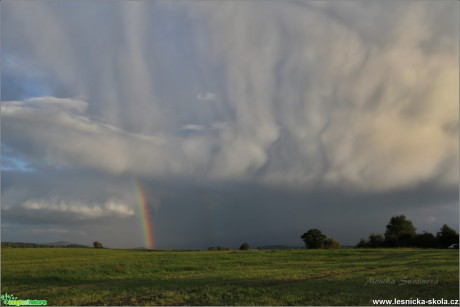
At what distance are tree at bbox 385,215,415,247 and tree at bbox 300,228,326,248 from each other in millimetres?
24132

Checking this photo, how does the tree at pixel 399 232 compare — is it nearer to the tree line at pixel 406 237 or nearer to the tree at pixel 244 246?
the tree line at pixel 406 237

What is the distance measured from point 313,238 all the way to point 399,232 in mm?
36894

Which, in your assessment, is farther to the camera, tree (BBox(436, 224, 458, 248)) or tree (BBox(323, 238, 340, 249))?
tree (BBox(323, 238, 340, 249))

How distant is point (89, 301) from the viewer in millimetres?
26625

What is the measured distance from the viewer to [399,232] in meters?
159

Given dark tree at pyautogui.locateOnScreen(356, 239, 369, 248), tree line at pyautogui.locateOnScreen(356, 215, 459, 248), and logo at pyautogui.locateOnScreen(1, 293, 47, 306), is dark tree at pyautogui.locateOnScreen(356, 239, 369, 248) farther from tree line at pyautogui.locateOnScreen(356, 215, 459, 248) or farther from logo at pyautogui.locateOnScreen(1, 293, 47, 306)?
logo at pyautogui.locateOnScreen(1, 293, 47, 306)

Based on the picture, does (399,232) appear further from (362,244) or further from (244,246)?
(244,246)

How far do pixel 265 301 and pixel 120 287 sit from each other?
1355 centimetres

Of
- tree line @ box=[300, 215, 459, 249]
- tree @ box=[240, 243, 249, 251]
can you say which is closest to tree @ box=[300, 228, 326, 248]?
tree line @ box=[300, 215, 459, 249]

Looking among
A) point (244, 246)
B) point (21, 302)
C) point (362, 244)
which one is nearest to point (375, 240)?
point (362, 244)

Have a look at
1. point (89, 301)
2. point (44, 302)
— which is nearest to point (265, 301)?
point (89, 301)

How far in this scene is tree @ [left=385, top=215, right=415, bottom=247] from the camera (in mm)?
142250

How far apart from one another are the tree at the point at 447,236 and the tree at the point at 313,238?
38916 mm

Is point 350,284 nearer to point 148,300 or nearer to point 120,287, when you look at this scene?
point 148,300
